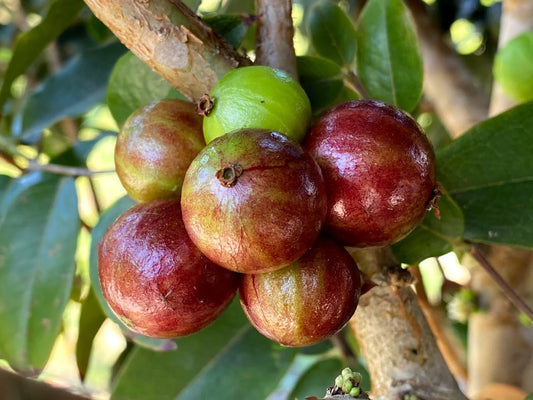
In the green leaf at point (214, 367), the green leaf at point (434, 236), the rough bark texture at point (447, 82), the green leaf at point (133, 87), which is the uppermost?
the green leaf at point (133, 87)

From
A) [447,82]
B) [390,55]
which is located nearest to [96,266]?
[390,55]

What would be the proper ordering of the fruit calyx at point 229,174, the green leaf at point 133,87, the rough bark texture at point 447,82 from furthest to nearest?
the rough bark texture at point 447,82
the green leaf at point 133,87
the fruit calyx at point 229,174

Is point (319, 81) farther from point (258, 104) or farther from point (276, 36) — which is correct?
point (258, 104)

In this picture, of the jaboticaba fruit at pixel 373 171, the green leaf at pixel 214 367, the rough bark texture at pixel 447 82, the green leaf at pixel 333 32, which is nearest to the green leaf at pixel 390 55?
the green leaf at pixel 333 32

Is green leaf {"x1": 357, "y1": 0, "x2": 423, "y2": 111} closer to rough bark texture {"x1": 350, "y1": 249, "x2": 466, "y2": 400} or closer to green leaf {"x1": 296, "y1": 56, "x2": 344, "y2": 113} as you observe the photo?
green leaf {"x1": 296, "y1": 56, "x2": 344, "y2": 113}

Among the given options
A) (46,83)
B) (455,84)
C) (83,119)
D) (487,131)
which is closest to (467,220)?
(487,131)

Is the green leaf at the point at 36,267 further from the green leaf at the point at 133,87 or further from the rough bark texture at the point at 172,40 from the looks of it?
the rough bark texture at the point at 172,40

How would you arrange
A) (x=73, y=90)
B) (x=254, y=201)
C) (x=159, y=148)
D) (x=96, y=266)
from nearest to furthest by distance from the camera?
(x=254, y=201) < (x=159, y=148) < (x=96, y=266) < (x=73, y=90)
